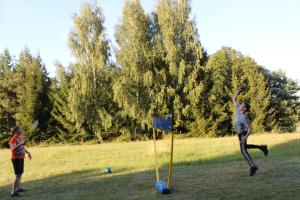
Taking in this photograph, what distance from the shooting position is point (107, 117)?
41.8m

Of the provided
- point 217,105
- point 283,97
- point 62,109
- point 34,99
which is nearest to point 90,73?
point 62,109

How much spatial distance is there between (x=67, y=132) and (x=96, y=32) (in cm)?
1201

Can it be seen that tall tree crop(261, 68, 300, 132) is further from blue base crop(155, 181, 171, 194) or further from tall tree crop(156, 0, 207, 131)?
blue base crop(155, 181, 171, 194)

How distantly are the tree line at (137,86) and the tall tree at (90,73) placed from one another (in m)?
0.10

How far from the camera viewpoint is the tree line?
4188 centimetres

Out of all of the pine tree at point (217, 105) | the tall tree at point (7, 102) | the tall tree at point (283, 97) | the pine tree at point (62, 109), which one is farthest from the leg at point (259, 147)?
the tall tree at point (7, 102)

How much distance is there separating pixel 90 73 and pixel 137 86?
518 centimetres

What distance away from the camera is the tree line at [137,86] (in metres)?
41.9

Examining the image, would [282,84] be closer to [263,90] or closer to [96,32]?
[263,90]

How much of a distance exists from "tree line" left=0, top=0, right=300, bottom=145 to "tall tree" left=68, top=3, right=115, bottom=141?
4.1 inches

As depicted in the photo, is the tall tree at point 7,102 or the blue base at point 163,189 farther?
the tall tree at point 7,102

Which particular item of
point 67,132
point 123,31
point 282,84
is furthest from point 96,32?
point 282,84

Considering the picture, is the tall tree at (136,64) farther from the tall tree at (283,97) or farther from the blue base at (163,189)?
the blue base at (163,189)

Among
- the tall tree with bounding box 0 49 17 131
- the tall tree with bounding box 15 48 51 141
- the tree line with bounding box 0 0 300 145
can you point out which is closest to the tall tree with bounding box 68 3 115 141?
the tree line with bounding box 0 0 300 145
